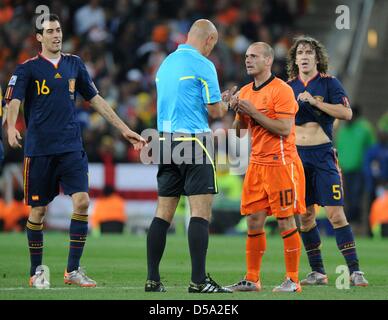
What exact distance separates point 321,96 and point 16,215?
34.0ft

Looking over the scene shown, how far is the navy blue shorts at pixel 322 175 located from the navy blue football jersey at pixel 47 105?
242 centimetres

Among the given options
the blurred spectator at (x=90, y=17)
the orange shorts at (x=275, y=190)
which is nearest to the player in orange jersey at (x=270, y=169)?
the orange shorts at (x=275, y=190)

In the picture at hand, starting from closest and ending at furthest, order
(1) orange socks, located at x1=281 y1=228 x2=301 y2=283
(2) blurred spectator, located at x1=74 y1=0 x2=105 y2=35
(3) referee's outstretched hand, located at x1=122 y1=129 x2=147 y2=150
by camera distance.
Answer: (1) orange socks, located at x1=281 y1=228 x2=301 y2=283
(3) referee's outstretched hand, located at x1=122 y1=129 x2=147 y2=150
(2) blurred spectator, located at x1=74 y1=0 x2=105 y2=35

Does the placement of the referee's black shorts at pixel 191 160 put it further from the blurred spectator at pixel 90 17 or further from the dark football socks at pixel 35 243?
the blurred spectator at pixel 90 17

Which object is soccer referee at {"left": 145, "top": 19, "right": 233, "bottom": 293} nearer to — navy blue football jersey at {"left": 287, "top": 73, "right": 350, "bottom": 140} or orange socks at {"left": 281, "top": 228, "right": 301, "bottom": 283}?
orange socks at {"left": 281, "top": 228, "right": 301, "bottom": 283}

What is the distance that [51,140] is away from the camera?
10.9 metres

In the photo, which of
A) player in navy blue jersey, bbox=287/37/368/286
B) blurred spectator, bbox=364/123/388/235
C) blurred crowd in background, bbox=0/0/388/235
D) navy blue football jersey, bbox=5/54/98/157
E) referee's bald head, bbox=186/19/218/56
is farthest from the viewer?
blurred crowd in background, bbox=0/0/388/235

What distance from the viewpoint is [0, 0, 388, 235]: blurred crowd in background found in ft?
73.7

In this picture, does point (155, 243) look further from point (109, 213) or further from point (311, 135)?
point (109, 213)

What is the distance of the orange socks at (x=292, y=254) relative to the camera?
1020 cm

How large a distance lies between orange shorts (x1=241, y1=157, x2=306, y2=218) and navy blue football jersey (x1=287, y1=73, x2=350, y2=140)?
1.07 m

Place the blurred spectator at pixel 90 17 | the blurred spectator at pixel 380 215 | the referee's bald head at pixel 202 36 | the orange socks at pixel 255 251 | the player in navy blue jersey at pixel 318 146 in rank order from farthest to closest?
1. the blurred spectator at pixel 90 17
2. the blurred spectator at pixel 380 215
3. the player in navy blue jersey at pixel 318 146
4. the orange socks at pixel 255 251
5. the referee's bald head at pixel 202 36

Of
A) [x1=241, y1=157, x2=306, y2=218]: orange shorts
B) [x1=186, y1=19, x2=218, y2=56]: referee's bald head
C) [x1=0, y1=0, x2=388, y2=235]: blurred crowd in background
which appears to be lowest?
[x1=241, y1=157, x2=306, y2=218]: orange shorts

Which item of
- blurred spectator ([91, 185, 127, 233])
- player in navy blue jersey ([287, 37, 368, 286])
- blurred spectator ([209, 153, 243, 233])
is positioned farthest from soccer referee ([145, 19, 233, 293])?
blurred spectator ([91, 185, 127, 233])
